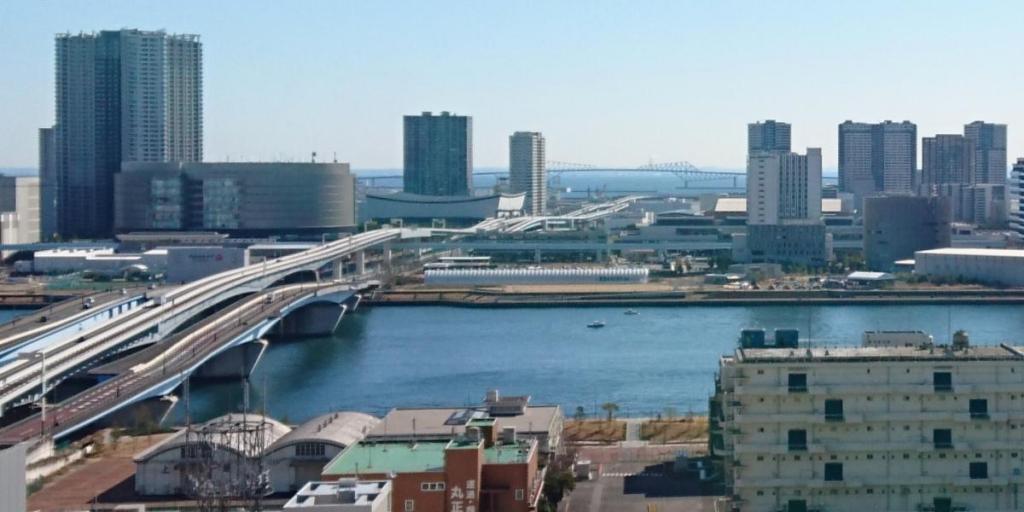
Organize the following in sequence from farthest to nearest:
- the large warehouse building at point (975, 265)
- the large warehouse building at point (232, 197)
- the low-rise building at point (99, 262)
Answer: the large warehouse building at point (232, 197) < the low-rise building at point (99, 262) < the large warehouse building at point (975, 265)

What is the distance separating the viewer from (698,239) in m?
20.1

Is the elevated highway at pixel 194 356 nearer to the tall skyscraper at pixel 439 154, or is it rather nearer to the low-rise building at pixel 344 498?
the low-rise building at pixel 344 498

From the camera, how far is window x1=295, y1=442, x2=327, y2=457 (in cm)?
616

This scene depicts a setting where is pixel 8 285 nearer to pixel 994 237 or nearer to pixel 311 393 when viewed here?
pixel 311 393

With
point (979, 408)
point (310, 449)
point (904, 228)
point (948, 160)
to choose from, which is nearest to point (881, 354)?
point (979, 408)

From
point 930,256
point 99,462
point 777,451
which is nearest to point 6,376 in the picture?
point 99,462

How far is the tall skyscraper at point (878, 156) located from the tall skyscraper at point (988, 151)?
112 centimetres

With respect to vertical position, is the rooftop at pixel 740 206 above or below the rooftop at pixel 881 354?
above

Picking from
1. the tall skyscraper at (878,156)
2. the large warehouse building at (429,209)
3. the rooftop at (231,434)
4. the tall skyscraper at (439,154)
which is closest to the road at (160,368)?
the rooftop at (231,434)

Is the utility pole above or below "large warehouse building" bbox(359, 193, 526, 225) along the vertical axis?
below

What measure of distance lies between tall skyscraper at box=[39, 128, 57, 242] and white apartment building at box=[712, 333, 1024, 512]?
18.3 meters

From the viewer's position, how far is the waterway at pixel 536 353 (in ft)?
29.2

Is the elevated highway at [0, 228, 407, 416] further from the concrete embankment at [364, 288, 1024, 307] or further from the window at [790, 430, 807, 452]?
the window at [790, 430, 807, 452]

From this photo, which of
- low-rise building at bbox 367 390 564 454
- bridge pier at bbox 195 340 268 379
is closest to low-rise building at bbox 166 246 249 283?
bridge pier at bbox 195 340 268 379
